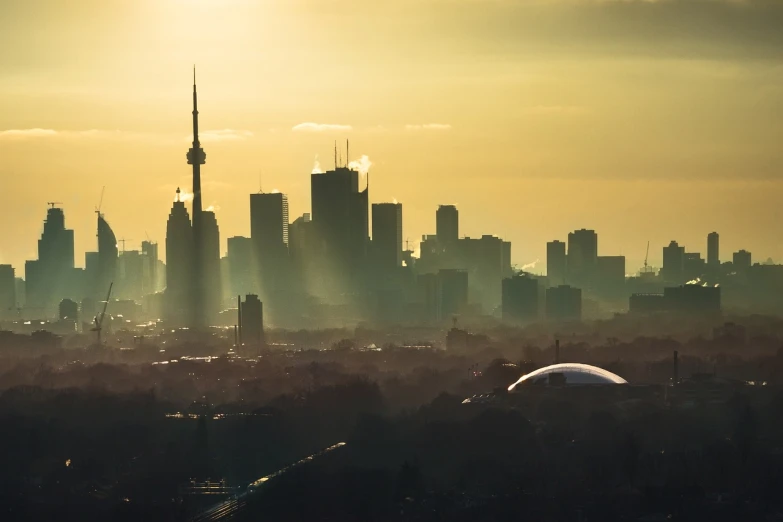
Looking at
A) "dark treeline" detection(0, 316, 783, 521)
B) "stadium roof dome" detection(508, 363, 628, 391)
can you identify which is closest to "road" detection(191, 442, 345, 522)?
"dark treeline" detection(0, 316, 783, 521)

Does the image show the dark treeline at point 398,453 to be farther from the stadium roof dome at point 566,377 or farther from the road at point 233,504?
the stadium roof dome at point 566,377

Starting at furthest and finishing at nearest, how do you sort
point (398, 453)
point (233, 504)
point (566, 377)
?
point (566, 377) → point (398, 453) → point (233, 504)

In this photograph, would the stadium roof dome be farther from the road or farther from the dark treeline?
the road

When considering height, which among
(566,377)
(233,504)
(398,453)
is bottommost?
(233,504)

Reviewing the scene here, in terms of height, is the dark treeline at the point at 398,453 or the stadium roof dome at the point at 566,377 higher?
the stadium roof dome at the point at 566,377

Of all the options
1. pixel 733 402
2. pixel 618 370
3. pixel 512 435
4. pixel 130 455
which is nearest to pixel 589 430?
pixel 512 435

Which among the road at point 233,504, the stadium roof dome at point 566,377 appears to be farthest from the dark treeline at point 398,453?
the stadium roof dome at point 566,377

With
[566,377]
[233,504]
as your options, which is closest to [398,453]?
[233,504]

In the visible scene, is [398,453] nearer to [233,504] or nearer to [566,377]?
[233,504]

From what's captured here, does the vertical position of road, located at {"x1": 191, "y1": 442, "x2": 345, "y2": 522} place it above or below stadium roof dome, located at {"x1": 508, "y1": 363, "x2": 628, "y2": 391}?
below

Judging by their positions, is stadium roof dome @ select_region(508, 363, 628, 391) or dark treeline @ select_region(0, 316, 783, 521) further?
stadium roof dome @ select_region(508, 363, 628, 391)

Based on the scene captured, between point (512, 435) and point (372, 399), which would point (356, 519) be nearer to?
point (512, 435)

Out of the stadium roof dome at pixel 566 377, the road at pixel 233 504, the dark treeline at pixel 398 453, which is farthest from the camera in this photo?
the stadium roof dome at pixel 566 377
